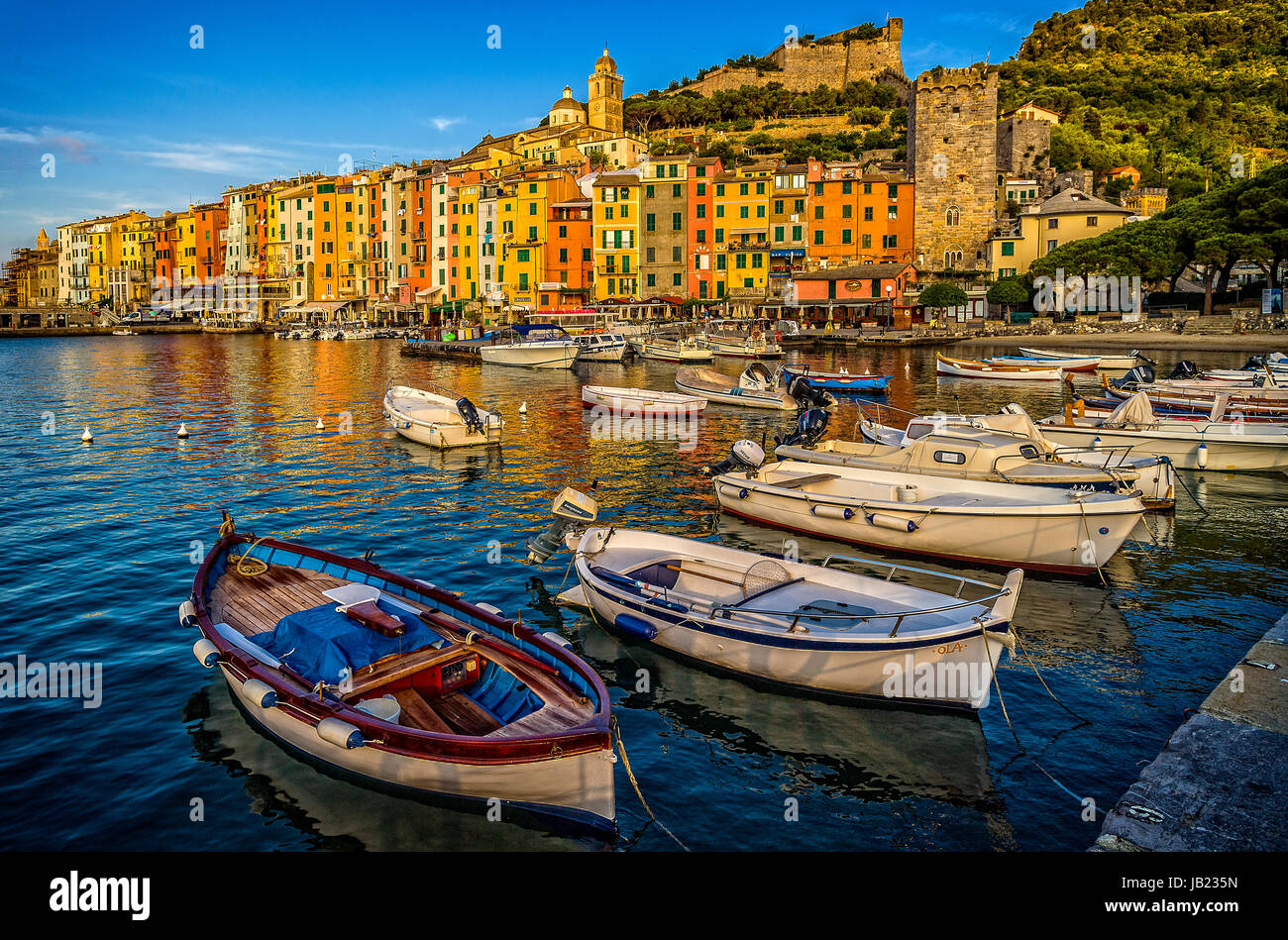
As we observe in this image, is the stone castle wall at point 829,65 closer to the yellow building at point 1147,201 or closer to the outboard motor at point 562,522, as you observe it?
the yellow building at point 1147,201

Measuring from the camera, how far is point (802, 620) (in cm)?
1207

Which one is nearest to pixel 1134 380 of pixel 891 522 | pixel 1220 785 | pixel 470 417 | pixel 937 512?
pixel 937 512

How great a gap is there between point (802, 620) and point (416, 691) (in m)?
5.04

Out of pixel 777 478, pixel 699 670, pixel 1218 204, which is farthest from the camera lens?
pixel 1218 204

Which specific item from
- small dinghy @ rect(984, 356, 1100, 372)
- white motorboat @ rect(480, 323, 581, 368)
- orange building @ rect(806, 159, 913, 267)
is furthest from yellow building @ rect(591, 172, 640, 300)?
small dinghy @ rect(984, 356, 1100, 372)

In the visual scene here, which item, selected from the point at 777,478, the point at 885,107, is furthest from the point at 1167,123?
the point at 777,478

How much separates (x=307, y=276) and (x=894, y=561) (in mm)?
109124

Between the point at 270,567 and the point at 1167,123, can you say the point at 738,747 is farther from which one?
the point at 1167,123

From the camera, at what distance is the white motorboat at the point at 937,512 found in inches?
653

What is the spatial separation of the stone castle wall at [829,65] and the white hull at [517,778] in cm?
14652

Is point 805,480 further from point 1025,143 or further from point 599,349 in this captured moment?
point 1025,143

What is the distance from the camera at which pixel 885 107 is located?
429ft

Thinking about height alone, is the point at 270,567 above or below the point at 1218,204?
below
